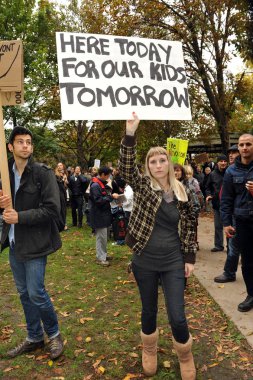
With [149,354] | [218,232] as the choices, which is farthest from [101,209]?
[149,354]

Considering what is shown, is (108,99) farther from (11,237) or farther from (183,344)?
(183,344)

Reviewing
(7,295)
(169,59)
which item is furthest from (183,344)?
(7,295)

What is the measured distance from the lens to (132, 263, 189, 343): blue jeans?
123 inches

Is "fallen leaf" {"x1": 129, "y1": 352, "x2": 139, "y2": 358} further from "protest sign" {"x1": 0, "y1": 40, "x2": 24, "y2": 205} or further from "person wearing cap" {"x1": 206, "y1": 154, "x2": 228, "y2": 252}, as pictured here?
"person wearing cap" {"x1": 206, "y1": 154, "x2": 228, "y2": 252}

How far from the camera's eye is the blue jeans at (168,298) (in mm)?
3113

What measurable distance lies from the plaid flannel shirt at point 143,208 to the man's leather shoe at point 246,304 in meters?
2.03

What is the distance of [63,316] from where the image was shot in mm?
5055

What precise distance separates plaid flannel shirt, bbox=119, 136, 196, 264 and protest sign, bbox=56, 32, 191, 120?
424 mm

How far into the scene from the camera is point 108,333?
14.7 feet

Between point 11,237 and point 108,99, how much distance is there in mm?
1635

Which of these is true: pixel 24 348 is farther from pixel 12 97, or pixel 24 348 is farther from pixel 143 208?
pixel 12 97

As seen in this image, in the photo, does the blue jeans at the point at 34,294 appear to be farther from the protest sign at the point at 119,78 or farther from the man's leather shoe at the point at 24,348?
the protest sign at the point at 119,78

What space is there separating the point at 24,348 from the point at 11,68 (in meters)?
2.86

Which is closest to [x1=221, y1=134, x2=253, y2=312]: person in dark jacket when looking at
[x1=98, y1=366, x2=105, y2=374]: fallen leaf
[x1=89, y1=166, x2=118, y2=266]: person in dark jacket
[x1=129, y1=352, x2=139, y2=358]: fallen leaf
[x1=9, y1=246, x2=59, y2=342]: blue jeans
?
[x1=129, y1=352, x2=139, y2=358]: fallen leaf
